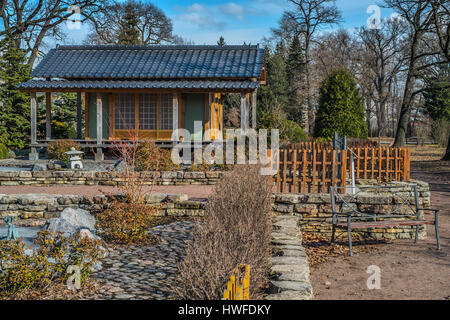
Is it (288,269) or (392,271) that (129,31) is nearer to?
(392,271)

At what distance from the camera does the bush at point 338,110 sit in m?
20.5

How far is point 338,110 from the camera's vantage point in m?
20.6

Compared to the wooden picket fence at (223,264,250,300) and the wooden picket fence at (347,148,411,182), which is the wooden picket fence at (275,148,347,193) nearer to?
the wooden picket fence at (347,148,411,182)

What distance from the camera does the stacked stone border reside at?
12.4 feet

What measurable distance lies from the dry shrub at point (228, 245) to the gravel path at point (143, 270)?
1.12 ft

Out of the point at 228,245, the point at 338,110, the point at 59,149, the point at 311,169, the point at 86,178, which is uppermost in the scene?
the point at 338,110

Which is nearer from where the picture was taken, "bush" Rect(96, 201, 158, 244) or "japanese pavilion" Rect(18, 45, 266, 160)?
"bush" Rect(96, 201, 158, 244)

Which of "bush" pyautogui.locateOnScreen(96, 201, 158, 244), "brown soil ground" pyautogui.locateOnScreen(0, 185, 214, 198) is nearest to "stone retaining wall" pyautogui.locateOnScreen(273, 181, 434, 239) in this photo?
"bush" pyautogui.locateOnScreen(96, 201, 158, 244)

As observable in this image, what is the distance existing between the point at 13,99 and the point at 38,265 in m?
19.3

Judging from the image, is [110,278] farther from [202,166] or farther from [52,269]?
[202,166]

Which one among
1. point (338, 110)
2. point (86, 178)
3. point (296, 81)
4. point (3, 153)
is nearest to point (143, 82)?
point (3, 153)

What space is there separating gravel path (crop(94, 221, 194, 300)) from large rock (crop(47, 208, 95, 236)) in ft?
2.74

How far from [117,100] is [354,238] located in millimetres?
13800

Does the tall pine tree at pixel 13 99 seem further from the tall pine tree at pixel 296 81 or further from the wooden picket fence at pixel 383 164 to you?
the tall pine tree at pixel 296 81
